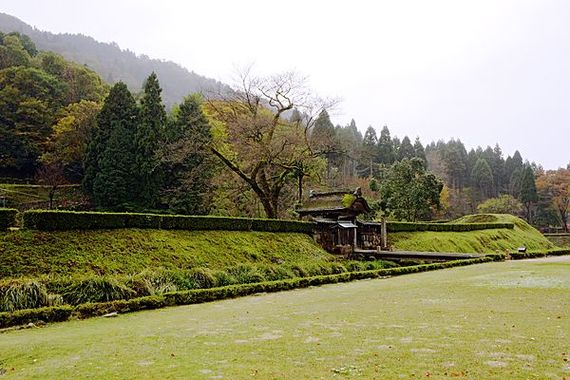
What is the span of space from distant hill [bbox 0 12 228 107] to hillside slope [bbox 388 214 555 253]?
65.7 metres

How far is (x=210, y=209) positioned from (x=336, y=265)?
47.7 feet

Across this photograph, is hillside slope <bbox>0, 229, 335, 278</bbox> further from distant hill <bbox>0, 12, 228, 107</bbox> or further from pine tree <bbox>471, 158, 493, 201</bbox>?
distant hill <bbox>0, 12, 228, 107</bbox>

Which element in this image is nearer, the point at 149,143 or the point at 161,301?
the point at 161,301

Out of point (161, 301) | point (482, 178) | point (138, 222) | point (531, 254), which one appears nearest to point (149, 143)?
point (138, 222)

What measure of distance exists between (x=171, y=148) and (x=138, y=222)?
11564 mm

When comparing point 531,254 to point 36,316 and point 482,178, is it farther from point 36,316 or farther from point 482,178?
point 482,178

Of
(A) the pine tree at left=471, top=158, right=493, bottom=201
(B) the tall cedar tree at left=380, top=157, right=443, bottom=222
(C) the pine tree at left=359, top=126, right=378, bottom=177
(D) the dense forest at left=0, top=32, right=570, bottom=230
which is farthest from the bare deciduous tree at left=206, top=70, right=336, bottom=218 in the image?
(A) the pine tree at left=471, top=158, right=493, bottom=201

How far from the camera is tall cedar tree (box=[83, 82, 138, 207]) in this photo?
35.0 metres

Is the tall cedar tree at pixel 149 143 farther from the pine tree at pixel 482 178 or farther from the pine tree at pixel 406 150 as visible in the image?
the pine tree at pixel 482 178

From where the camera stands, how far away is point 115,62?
111m

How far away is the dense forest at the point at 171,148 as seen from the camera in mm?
29391

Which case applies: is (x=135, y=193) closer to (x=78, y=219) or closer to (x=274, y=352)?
(x=78, y=219)

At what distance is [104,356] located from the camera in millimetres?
6016

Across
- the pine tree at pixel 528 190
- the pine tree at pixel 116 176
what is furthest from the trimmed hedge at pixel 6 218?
the pine tree at pixel 528 190
